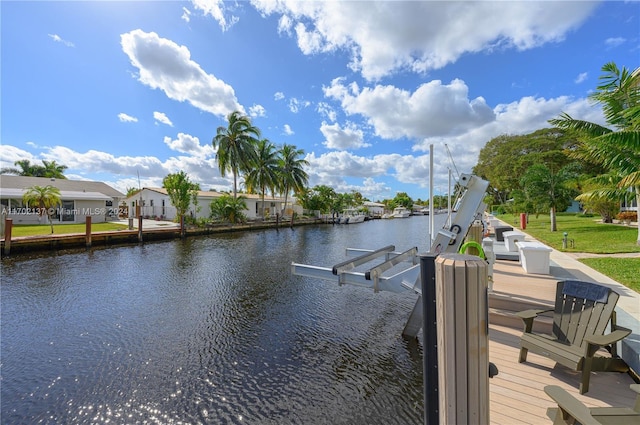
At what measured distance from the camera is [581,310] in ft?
10.6

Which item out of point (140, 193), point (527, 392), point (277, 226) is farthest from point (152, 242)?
point (527, 392)

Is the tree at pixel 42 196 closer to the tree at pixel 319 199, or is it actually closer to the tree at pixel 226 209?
the tree at pixel 226 209

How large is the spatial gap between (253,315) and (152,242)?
16.5 meters

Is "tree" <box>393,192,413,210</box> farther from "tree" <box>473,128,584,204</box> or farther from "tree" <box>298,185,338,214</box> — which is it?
"tree" <box>298,185,338,214</box>

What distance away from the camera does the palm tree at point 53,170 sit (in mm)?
38513

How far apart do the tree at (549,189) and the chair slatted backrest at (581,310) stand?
16.3 meters

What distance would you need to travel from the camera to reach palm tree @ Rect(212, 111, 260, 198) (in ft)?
104

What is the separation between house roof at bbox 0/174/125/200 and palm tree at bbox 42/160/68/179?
13360 millimetres

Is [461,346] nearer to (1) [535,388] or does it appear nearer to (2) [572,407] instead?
(2) [572,407]

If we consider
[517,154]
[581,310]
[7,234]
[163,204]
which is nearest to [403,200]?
[517,154]

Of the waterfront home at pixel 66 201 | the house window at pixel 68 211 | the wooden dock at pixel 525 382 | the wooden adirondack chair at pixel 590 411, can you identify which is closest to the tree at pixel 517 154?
the wooden dock at pixel 525 382

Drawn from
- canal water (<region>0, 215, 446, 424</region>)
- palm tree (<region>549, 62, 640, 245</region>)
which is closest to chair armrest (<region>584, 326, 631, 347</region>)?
canal water (<region>0, 215, 446, 424</region>)

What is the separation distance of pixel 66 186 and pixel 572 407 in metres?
38.1

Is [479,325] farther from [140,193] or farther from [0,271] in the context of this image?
[140,193]
